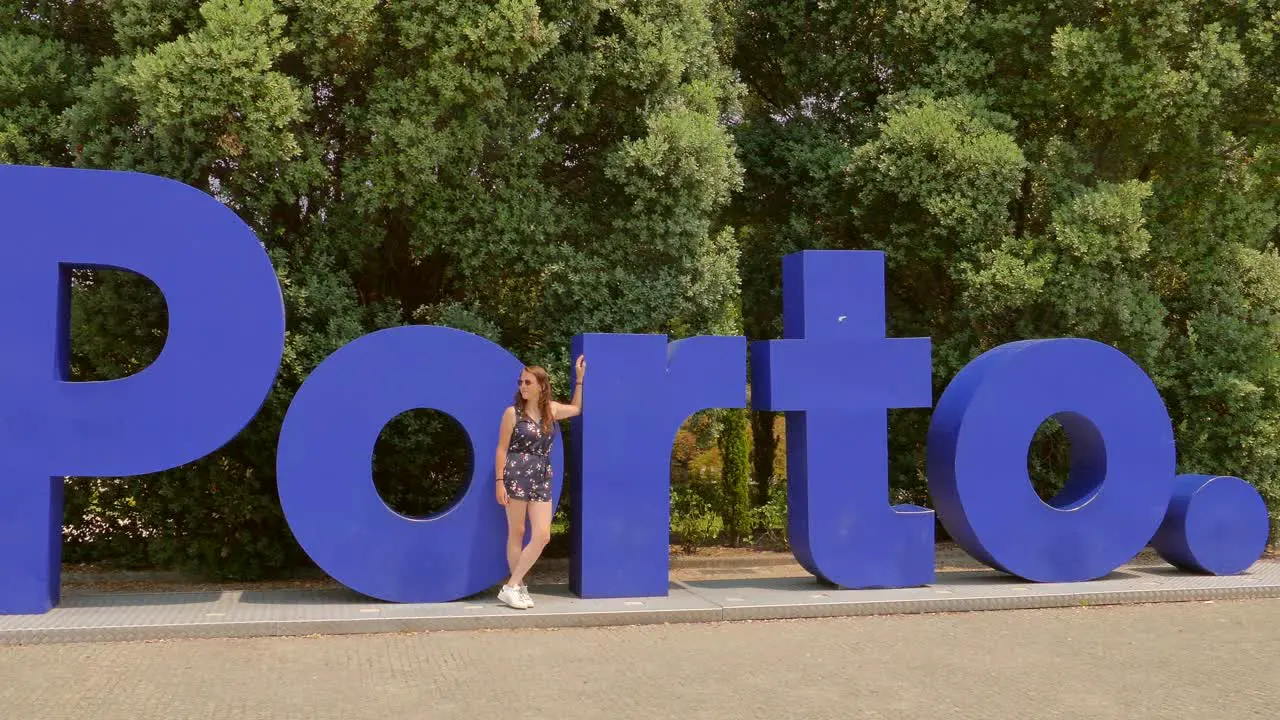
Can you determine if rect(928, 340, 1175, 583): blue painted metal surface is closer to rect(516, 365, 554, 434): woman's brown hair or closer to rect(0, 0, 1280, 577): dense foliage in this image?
rect(0, 0, 1280, 577): dense foliage

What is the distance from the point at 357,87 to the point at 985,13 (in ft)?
24.5

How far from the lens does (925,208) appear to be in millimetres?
13344

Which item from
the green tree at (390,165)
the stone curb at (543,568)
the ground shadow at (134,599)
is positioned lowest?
the stone curb at (543,568)

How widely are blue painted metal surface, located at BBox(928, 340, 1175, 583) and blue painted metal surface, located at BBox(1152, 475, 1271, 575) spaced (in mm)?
335

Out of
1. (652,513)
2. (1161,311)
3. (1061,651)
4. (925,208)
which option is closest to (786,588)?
(652,513)

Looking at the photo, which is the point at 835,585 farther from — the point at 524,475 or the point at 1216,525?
the point at 1216,525

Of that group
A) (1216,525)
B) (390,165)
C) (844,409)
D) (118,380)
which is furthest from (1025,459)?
(118,380)

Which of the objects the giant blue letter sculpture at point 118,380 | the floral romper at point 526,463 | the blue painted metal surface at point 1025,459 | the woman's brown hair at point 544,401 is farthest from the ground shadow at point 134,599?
the blue painted metal surface at point 1025,459

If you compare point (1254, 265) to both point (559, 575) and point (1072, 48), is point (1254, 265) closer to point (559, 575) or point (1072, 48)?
point (1072, 48)

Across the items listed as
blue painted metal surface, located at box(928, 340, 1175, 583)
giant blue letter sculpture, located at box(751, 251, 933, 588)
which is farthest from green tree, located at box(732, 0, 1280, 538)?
giant blue letter sculpture, located at box(751, 251, 933, 588)

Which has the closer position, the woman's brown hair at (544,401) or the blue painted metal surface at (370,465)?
the blue painted metal surface at (370,465)

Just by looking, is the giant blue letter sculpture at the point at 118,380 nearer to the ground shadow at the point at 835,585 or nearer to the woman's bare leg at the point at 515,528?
the woman's bare leg at the point at 515,528

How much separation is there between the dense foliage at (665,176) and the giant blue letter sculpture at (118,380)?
1374mm

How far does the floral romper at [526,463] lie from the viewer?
909 centimetres
